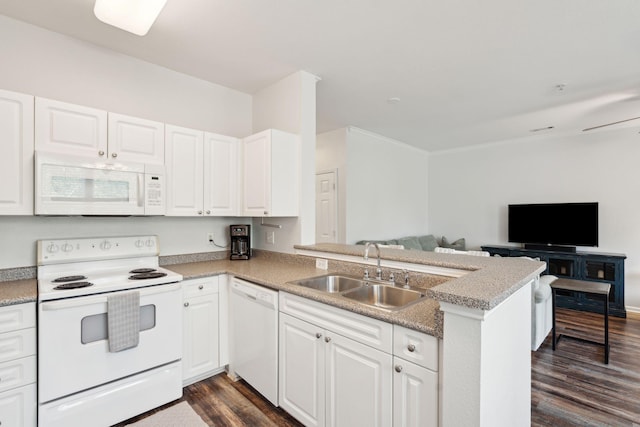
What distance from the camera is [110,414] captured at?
6.34 feet

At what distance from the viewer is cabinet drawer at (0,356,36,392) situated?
1641mm

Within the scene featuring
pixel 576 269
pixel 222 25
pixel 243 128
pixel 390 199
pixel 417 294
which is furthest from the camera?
pixel 390 199

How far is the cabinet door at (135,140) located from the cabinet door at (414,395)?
7.32 ft

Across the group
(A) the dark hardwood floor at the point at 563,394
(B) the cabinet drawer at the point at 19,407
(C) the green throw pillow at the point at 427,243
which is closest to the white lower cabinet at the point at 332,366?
(A) the dark hardwood floor at the point at 563,394

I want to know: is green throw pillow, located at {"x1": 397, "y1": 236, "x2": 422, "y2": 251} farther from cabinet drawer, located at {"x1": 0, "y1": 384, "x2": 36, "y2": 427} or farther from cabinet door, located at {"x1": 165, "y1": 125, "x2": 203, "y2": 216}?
cabinet drawer, located at {"x1": 0, "y1": 384, "x2": 36, "y2": 427}

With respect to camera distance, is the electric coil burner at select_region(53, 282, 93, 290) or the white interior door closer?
the electric coil burner at select_region(53, 282, 93, 290)

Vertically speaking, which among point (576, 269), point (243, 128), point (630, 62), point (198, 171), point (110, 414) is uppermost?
point (630, 62)

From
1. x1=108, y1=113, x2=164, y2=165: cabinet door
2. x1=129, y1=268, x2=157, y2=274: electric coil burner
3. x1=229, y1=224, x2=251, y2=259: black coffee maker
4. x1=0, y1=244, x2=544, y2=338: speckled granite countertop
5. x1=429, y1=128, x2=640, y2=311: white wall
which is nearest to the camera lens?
x1=0, y1=244, x2=544, y2=338: speckled granite countertop

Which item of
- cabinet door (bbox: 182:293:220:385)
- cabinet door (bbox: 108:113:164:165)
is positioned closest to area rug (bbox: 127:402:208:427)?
cabinet door (bbox: 182:293:220:385)

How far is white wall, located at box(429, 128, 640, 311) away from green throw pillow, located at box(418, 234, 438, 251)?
0.48 metres

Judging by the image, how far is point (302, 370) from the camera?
6.15 ft

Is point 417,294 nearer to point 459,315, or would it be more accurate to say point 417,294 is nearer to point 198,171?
point 459,315

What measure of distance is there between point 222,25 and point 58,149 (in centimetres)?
136

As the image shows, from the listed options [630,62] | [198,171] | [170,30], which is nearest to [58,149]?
[198,171]
